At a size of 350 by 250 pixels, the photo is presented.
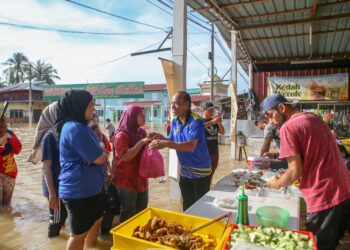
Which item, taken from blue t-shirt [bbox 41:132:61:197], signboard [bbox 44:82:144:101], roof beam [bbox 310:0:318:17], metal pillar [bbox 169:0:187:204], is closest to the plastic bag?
blue t-shirt [bbox 41:132:61:197]

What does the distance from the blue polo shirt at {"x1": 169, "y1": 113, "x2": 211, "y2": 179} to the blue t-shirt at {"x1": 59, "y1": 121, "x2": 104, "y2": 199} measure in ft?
2.99

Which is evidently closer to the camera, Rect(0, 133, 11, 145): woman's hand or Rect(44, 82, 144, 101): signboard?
Rect(0, 133, 11, 145): woman's hand

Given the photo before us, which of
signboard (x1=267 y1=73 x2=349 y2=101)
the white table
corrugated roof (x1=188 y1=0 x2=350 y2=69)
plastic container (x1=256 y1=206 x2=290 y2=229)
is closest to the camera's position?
plastic container (x1=256 y1=206 x2=290 y2=229)

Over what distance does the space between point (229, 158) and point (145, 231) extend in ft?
28.5

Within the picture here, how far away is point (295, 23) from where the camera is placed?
22.7ft

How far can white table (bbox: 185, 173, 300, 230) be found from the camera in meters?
2.08

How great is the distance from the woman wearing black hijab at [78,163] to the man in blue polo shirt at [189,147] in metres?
0.69

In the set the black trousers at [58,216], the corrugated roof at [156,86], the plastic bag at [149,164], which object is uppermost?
the corrugated roof at [156,86]

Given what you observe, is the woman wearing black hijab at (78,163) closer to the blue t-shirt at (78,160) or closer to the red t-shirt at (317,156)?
the blue t-shirt at (78,160)

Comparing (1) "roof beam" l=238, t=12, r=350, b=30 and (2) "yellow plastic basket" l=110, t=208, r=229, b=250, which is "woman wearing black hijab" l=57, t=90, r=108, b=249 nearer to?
(2) "yellow plastic basket" l=110, t=208, r=229, b=250

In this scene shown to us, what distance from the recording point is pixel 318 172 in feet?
6.37

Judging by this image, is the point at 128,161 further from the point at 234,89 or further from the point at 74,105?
the point at 234,89

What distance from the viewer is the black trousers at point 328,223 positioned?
196cm

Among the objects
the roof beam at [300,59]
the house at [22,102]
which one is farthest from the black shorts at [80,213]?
the house at [22,102]
